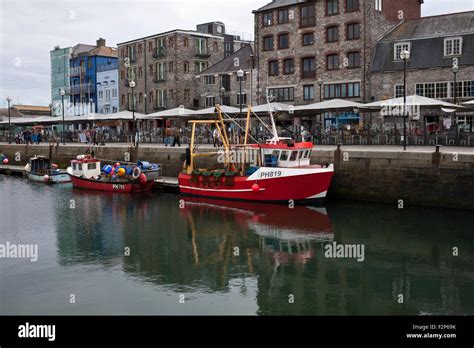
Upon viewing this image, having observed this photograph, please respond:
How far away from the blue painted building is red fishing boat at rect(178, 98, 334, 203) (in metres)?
45.5

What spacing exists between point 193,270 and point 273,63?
3557 cm

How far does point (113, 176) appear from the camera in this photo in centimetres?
3744

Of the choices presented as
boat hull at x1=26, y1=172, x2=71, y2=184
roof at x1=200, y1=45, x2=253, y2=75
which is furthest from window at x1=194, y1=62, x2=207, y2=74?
boat hull at x1=26, y1=172, x2=71, y2=184

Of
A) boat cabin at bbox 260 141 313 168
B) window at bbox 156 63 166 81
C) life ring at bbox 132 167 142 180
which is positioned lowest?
life ring at bbox 132 167 142 180

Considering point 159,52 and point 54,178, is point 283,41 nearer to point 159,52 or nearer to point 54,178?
point 159,52

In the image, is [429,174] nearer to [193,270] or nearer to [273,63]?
[193,270]

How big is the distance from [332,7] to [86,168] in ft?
76.8

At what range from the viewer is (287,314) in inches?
580

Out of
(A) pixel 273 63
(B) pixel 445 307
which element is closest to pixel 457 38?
(A) pixel 273 63

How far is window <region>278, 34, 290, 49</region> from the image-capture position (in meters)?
50.5

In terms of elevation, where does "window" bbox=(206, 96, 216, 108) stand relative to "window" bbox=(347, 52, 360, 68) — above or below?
below

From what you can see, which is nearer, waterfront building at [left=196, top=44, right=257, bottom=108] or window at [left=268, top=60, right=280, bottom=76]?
window at [left=268, top=60, right=280, bottom=76]

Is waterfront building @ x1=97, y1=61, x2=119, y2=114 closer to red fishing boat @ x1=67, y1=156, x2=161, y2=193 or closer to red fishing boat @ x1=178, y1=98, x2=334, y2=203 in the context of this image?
red fishing boat @ x1=67, y1=156, x2=161, y2=193
